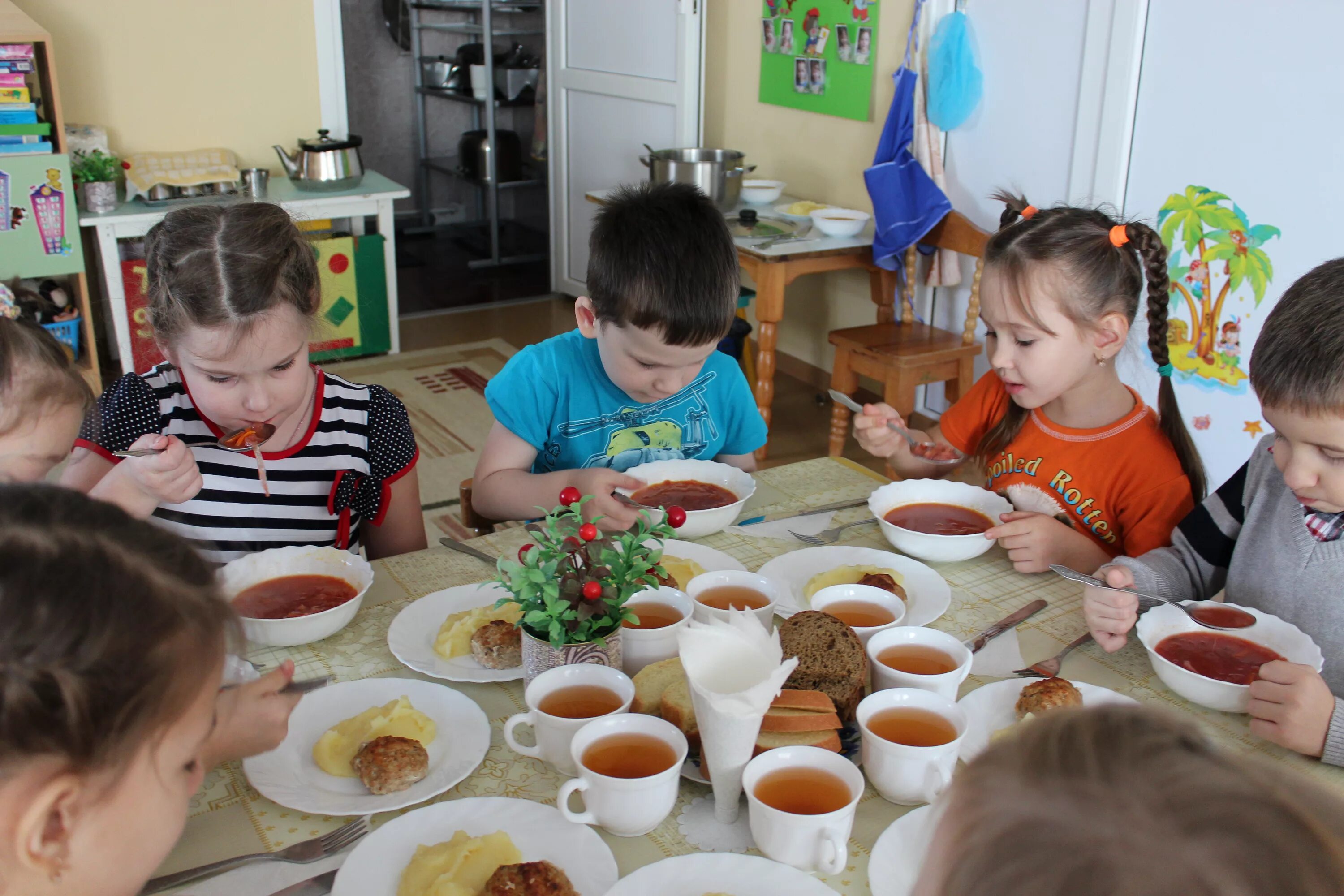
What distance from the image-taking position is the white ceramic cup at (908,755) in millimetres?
895

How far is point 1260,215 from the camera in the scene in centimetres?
274

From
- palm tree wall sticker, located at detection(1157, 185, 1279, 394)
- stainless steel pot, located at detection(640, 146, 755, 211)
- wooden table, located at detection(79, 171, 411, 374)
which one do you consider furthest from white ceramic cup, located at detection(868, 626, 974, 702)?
wooden table, located at detection(79, 171, 411, 374)

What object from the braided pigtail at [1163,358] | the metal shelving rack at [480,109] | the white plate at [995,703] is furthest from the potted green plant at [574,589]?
the metal shelving rack at [480,109]

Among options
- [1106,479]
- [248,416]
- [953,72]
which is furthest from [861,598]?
[953,72]

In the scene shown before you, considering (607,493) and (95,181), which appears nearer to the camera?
(607,493)

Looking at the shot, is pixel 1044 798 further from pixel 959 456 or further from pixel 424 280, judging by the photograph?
pixel 424 280

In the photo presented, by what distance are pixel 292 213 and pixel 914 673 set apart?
9.40 feet

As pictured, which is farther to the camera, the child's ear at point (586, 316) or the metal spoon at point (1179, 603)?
the child's ear at point (586, 316)

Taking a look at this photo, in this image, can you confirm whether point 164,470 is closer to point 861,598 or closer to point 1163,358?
point 861,598

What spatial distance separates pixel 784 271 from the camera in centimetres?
333

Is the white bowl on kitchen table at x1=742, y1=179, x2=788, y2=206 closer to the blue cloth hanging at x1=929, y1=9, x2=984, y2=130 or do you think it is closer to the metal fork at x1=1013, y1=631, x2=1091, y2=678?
the blue cloth hanging at x1=929, y1=9, x2=984, y2=130

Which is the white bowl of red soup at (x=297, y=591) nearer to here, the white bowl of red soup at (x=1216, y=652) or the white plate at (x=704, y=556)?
the white plate at (x=704, y=556)

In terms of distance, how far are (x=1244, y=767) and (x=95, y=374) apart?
411cm

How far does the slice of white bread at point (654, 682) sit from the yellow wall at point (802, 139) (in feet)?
10.0
